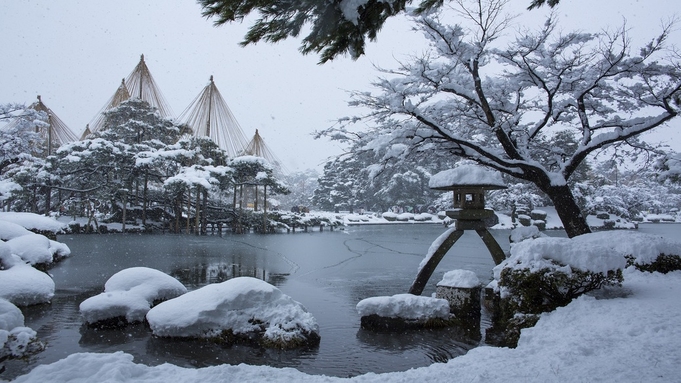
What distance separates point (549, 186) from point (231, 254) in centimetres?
1157

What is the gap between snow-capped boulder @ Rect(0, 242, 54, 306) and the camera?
6.93m

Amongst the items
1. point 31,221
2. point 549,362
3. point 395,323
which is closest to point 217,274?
point 395,323

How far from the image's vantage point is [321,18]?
9.38 ft

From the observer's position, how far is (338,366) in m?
4.64

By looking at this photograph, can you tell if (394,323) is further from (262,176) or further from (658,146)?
(262,176)

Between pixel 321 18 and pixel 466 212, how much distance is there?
5.87 meters

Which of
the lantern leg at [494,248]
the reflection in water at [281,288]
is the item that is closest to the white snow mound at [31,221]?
the reflection in water at [281,288]

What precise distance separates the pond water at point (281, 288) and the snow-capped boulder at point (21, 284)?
0.30 m

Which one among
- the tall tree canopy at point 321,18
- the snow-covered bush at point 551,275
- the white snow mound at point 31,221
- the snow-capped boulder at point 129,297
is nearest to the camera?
the tall tree canopy at point 321,18

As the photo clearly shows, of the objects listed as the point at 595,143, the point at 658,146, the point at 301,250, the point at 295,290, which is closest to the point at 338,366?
the point at 295,290

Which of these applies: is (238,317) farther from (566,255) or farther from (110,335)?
(566,255)

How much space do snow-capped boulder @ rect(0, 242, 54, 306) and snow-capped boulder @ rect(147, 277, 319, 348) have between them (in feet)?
10.3

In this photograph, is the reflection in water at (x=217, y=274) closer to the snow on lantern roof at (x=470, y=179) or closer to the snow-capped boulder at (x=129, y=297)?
the snow-capped boulder at (x=129, y=297)

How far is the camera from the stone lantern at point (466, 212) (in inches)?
302
